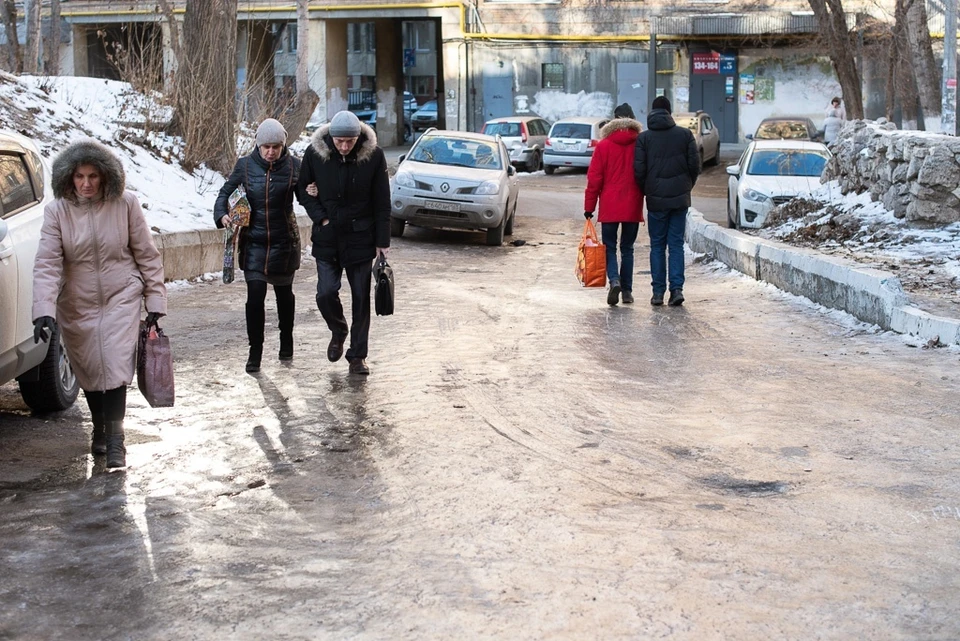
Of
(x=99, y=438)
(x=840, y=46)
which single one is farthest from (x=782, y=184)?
(x=99, y=438)

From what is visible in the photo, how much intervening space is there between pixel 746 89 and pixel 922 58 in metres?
19.1

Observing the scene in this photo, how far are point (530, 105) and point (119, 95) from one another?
2812 cm

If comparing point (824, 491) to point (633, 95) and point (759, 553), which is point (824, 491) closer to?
point (759, 553)

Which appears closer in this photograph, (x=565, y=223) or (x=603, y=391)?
(x=603, y=391)

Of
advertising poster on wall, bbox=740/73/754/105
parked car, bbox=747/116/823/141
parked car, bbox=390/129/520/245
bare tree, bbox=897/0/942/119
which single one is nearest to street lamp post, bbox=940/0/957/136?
bare tree, bbox=897/0/942/119

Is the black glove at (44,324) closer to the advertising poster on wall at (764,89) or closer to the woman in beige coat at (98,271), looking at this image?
the woman in beige coat at (98,271)

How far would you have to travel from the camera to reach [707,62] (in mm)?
43688

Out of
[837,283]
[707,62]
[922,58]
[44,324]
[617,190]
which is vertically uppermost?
[707,62]

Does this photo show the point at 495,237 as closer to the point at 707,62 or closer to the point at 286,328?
the point at 286,328

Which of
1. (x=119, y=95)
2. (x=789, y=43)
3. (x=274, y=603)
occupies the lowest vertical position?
(x=274, y=603)

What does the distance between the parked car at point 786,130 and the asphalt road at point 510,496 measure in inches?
869

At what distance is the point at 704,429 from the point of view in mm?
6887

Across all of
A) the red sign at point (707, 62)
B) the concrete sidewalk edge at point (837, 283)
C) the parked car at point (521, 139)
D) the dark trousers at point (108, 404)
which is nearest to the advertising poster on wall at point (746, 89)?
the red sign at point (707, 62)

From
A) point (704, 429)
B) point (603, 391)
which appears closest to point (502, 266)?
point (603, 391)
